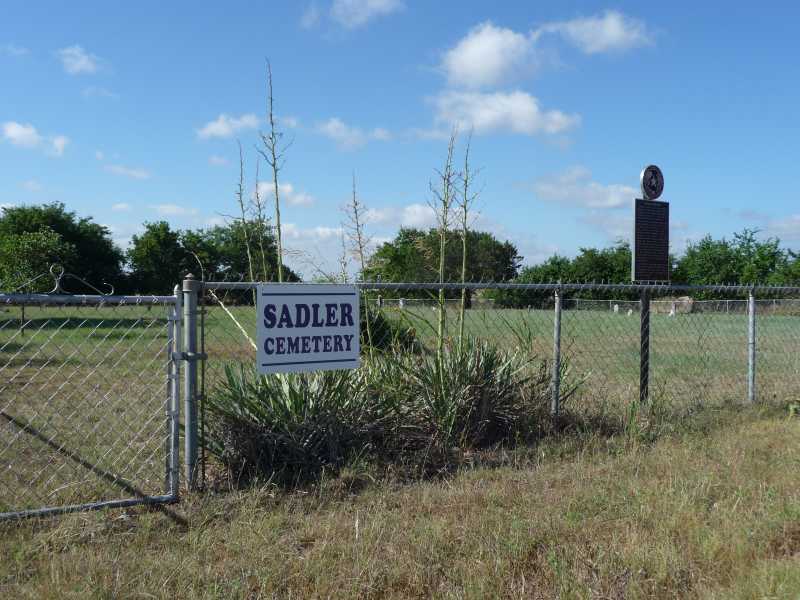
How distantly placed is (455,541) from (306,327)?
1804 millimetres

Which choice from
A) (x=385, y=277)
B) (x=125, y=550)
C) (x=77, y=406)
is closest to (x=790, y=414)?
(x=385, y=277)

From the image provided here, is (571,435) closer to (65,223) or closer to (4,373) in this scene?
(4,373)

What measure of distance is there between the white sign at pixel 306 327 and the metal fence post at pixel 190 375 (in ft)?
1.38

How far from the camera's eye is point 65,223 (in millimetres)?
44594

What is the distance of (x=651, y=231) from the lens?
789 centimetres

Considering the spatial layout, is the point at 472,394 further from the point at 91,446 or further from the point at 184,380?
the point at 91,446

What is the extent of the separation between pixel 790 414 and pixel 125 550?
656cm

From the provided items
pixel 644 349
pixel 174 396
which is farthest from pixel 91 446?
pixel 644 349

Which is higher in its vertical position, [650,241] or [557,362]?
[650,241]

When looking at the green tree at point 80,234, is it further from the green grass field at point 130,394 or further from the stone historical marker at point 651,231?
the stone historical marker at point 651,231

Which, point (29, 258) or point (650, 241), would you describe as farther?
point (29, 258)

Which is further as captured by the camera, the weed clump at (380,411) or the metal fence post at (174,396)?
the weed clump at (380,411)

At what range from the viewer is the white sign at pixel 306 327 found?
15.0 ft

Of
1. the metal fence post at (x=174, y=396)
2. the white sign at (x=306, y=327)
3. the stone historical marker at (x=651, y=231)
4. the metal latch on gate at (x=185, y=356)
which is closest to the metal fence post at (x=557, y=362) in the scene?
the white sign at (x=306, y=327)
